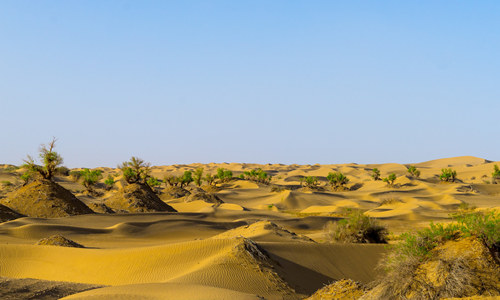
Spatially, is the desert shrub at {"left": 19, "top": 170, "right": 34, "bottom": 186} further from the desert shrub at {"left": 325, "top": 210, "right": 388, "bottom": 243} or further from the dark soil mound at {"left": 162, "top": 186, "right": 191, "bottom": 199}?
the desert shrub at {"left": 325, "top": 210, "right": 388, "bottom": 243}

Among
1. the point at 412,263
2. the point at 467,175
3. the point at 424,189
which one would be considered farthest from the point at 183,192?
the point at 467,175

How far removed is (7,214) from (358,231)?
17235 millimetres

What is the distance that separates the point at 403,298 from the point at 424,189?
53.6m

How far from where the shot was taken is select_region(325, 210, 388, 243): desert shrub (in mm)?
18062

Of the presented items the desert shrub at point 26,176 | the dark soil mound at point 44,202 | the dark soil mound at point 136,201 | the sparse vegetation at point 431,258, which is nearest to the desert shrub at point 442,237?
the sparse vegetation at point 431,258

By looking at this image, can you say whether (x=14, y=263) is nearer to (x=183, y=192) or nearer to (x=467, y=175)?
(x=183, y=192)

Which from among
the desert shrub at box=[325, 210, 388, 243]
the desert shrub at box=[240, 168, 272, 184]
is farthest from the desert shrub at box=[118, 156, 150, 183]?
the desert shrub at box=[240, 168, 272, 184]

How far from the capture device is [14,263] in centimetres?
1387

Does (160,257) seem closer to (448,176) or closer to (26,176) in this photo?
(26,176)

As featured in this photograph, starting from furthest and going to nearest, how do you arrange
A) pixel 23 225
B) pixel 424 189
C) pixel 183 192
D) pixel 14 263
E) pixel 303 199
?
pixel 424 189, pixel 183 192, pixel 303 199, pixel 23 225, pixel 14 263

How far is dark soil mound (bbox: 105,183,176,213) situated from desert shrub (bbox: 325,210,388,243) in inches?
675

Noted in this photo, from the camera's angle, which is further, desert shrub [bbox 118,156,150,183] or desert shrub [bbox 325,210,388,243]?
desert shrub [bbox 118,156,150,183]

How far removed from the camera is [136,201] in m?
33.0

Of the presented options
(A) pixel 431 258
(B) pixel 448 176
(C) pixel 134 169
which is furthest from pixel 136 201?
(B) pixel 448 176
